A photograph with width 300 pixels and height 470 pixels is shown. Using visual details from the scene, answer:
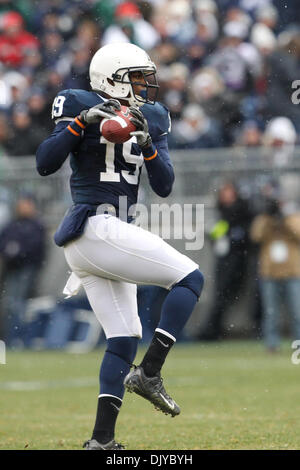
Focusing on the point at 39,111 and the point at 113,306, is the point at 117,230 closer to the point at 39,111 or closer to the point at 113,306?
the point at 113,306

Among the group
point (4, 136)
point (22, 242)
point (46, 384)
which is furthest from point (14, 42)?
point (46, 384)

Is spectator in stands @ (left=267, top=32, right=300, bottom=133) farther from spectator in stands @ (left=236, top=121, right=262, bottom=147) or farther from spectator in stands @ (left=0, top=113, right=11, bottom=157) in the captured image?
spectator in stands @ (left=0, top=113, right=11, bottom=157)

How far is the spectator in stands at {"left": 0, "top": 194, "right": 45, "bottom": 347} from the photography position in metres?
10.3

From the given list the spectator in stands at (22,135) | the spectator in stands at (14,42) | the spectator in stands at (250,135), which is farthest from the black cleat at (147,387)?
the spectator in stands at (14,42)

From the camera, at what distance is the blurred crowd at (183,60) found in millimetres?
9727

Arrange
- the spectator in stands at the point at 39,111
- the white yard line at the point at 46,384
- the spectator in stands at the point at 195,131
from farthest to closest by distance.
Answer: the spectator in stands at the point at 39,111, the spectator in stands at the point at 195,131, the white yard line at the point at 46,384

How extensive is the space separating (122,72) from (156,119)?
293mm

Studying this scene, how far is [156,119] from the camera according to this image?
4.55 metres

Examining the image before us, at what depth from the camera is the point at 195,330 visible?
400 inches

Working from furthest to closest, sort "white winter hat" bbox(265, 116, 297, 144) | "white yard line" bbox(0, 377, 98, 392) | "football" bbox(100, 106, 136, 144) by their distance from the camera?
"white winter hat" bbox(265, 116, 297, 144) < "white yard line" bbox(0, 377, 98, 392) < "football" bbox(100, 106, 136, 144)

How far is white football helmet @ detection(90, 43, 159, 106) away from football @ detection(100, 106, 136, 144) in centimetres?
27

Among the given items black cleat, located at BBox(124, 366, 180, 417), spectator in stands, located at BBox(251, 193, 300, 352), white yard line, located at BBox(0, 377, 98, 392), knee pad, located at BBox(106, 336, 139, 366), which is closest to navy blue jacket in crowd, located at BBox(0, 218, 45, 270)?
spectator in stands, located at BBox(251, 193, 300, 352)

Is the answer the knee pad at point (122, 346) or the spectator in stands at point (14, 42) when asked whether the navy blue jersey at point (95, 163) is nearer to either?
the knee pad at point (122, 346)

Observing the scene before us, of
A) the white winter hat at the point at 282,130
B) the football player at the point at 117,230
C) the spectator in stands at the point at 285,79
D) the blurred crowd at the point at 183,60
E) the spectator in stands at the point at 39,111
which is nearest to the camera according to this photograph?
the football player at the point at 117,230
